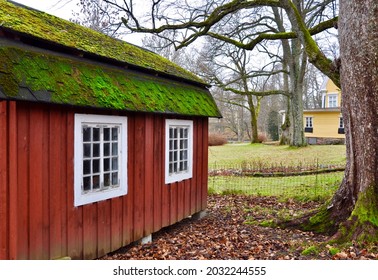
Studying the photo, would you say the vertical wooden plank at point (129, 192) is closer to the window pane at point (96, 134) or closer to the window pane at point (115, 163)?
the window pane at point (115, 163)

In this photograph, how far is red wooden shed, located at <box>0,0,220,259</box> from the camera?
12.6ft

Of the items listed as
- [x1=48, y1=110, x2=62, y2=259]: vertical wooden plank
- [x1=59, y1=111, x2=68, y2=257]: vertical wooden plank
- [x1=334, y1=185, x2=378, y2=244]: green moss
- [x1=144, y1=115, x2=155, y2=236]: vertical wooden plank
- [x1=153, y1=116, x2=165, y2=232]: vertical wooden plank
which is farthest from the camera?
[x1=153, y1=116, x2=165, y2=232]: vertical wooden plank

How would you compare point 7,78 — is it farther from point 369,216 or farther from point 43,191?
point 369,216

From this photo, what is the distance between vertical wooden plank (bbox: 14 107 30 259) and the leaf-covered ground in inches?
61.5

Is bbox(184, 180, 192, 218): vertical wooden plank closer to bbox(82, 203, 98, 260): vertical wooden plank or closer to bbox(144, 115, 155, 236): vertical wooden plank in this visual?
bbox(144, 115, 155, 236): vertical wooden plank

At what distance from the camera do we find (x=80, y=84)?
462 cm

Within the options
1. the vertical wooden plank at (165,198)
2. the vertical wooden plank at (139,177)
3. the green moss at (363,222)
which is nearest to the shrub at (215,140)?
the vertical wooden plank at (165,198)

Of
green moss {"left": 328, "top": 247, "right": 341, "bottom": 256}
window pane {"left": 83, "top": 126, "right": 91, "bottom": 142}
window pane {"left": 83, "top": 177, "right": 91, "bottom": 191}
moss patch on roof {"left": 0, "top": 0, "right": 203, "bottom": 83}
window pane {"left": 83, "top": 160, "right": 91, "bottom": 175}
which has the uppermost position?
moss patch on roof {"left": 0, "top": 0, "right": 203, "bottom": 83}

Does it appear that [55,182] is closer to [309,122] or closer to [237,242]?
[237,242]

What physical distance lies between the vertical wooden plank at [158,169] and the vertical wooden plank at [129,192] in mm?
701

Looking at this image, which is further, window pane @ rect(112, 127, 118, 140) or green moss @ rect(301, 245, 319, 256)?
window pane @ rect(112, 127, 118, 140)

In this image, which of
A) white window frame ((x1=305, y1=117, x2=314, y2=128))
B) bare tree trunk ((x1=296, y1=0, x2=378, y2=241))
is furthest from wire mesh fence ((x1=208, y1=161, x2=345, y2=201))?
white window frame ((x1=305, y1=117, x2=314, y2=128))

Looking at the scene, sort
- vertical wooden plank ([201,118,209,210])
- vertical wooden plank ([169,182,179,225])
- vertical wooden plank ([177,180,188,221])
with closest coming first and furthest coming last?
1. vertical wooden plank ([169,182,179,225])
2. vertical wooden plank ([177,180,188,221])
3. vertical wooden plank ([201,118,209,210])

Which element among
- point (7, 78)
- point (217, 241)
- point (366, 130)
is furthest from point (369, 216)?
point (7, 78)
